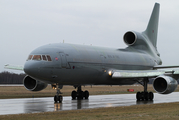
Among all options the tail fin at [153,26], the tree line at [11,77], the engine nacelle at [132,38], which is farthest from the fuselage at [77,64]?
the tree line at [11,77]

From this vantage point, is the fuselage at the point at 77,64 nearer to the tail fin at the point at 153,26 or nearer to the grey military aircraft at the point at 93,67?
the grey military aircraft at the point at 93,67

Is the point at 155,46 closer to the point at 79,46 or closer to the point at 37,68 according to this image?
the point at 79,46

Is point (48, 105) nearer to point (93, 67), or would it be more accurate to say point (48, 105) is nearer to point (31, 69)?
point (31, 69)

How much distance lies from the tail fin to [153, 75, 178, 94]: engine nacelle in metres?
12.6

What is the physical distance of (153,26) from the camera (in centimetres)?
3731

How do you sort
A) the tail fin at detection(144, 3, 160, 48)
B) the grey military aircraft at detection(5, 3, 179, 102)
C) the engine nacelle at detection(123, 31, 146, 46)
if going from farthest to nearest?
the tail fin at detection(144, 3, 160, 48)
the engine nacelle at detection(123, 31, 146, 46)
the grey military aircraft at detection(5, 3, 179, 102)

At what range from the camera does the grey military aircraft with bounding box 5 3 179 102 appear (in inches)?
846

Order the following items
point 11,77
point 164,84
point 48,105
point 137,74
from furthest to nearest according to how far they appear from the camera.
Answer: point 11,77
point 137,74
point 164,84
point 48,105

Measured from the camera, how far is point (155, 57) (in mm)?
35375

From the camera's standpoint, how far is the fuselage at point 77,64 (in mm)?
21156

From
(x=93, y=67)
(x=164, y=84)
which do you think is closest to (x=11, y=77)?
(x=93, y=67)

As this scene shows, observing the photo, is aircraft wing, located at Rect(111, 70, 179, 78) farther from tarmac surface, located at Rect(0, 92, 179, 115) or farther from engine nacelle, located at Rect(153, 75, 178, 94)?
tarmac surface, located at Rect(0, 92, 179, 115)

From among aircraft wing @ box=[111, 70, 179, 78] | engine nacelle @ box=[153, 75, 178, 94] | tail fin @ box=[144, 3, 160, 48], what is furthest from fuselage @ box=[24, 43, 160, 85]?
tail fin @ box=[144, 3, 160, 48]

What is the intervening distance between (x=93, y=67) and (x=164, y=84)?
6167 millimetres
